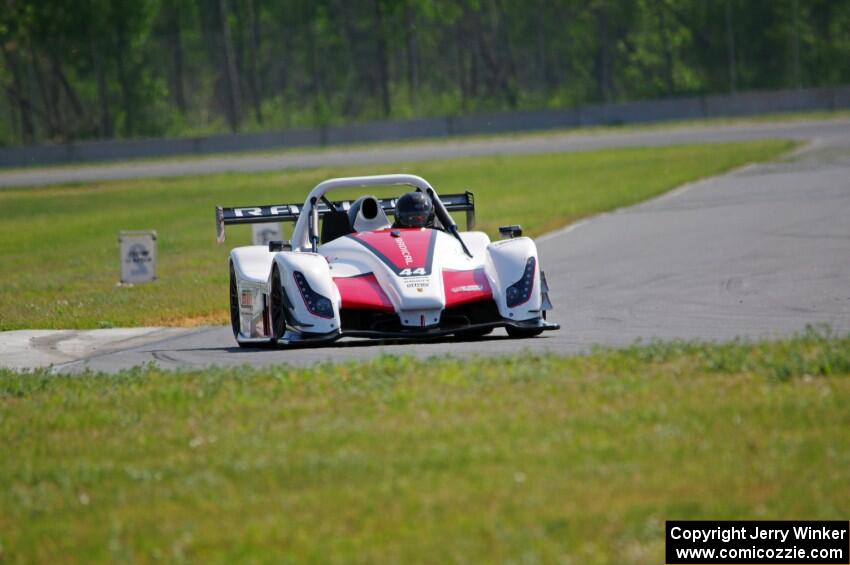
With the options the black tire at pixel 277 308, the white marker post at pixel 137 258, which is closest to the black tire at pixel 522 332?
the black tire at pixel 277 308

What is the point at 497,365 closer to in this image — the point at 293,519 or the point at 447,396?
the point at 447,396

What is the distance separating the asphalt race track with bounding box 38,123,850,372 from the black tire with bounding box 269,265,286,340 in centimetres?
23

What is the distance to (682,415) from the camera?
7.13 metres

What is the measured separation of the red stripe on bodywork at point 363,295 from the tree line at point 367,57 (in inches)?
2486

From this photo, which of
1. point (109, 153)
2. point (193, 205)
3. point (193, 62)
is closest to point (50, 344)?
point (193, 205)

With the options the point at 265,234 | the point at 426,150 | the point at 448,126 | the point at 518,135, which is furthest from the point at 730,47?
the point at 265,234

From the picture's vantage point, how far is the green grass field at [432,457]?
5.50 m

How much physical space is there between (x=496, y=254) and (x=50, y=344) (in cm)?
450

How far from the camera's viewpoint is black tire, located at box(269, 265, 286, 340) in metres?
11.6

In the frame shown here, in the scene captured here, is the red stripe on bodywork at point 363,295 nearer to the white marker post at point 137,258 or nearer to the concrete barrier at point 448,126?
the white marker post at point 137,258

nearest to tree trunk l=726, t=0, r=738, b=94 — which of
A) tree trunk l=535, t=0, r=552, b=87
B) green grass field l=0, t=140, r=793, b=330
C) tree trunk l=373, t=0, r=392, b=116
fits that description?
tree trunk l=535, t=0, r=552, b=87

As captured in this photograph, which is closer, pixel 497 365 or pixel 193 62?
pixel 497 365

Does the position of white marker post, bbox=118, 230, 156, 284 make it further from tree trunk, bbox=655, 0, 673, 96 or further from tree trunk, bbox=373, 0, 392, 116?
tree trunk, bbox=655, 0, 673, 96

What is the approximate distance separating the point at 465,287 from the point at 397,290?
56 centimetres
